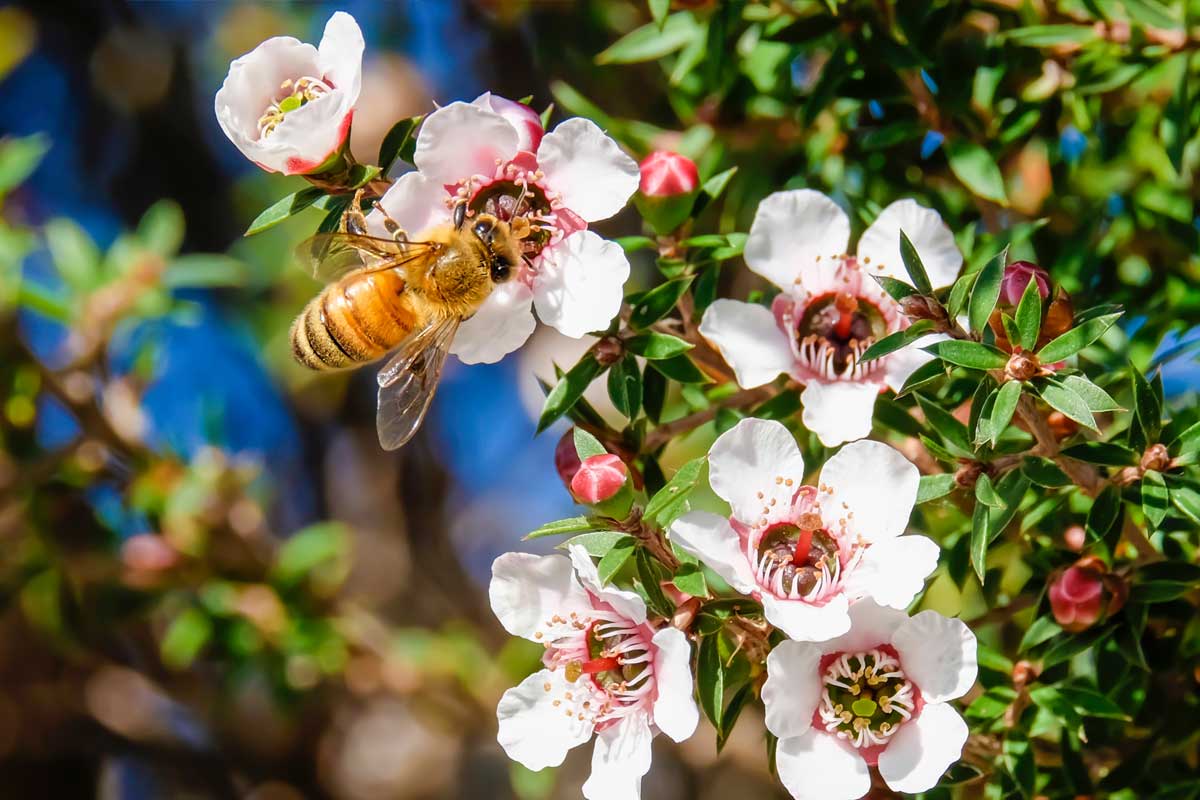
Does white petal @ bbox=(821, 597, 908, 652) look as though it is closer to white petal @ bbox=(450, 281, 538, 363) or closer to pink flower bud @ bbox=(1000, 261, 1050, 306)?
pink flower bud @ bbox=(1000, 261, 1050, 306)

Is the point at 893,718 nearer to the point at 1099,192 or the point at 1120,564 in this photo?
the point at 1120,564

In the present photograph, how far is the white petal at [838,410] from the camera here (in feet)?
3.96

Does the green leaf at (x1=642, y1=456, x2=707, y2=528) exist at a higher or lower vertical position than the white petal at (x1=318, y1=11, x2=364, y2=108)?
lower

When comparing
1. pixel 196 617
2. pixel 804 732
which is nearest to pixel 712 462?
pixel 804 732

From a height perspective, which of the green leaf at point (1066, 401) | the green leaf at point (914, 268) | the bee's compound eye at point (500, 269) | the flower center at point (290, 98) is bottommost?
the bee's compound eye at point (500, 269)

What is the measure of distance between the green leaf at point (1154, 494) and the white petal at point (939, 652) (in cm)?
20

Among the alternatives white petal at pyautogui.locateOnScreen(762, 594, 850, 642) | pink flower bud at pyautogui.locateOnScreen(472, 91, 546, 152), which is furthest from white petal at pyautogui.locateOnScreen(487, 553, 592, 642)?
pink flower bud at pyautogui.locateOnScreen(472, 91, 546, 152)

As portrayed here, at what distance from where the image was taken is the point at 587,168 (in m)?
1.23

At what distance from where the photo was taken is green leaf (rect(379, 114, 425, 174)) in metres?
1.25

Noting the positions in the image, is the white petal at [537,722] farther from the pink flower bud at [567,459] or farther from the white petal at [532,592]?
the pink flower bud at [567,459]

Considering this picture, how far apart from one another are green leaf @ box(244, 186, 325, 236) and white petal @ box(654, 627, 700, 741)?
537 mm

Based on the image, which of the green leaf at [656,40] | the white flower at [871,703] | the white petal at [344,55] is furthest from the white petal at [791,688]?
the green leaf at [656,40]

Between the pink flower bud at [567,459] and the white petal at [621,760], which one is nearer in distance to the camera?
the white petal at [621,760]

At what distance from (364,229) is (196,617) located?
108cm
